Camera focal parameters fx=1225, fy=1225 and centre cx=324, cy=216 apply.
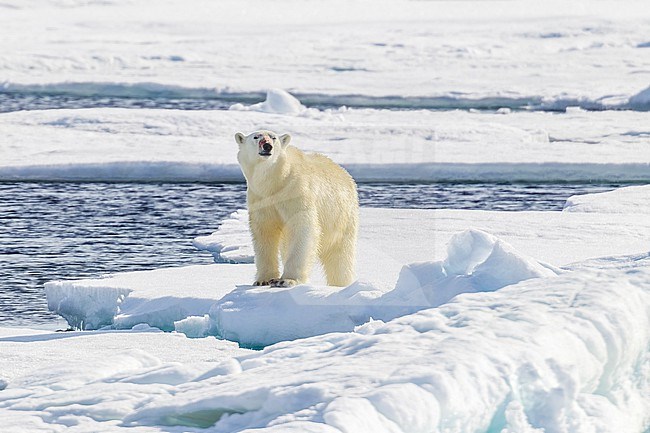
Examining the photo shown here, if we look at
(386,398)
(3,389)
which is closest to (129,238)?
(3,389)

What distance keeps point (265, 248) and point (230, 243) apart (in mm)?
1953

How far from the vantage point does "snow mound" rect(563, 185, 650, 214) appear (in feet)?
27.1

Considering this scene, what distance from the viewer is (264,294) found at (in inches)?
194

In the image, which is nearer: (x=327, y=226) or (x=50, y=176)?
(x=327, y=226)

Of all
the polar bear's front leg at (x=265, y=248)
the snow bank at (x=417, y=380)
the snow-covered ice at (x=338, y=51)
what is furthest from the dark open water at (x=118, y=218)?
the snow-covered ice at (x=338, y=51)

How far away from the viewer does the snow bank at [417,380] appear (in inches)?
117

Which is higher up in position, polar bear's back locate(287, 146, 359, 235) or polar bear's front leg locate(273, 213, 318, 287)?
polar bear's back locate(287, 146, 359, 235)

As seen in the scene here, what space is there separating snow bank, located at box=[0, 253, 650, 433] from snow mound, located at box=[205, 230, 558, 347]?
633 mm

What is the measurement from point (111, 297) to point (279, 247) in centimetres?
82

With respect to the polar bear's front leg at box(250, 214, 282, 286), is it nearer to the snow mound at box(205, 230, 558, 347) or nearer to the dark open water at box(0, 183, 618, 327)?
the snow mound at box(205, 230, 558, 347)

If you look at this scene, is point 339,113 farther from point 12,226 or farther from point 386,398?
point 386,398

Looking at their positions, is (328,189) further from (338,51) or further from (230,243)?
(338,51)

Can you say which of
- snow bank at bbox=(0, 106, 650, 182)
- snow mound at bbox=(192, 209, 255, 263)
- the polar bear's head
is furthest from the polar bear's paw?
snow bank at bbox=(0, 106, 650, 182)

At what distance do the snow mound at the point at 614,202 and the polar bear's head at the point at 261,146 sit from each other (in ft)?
12.0
